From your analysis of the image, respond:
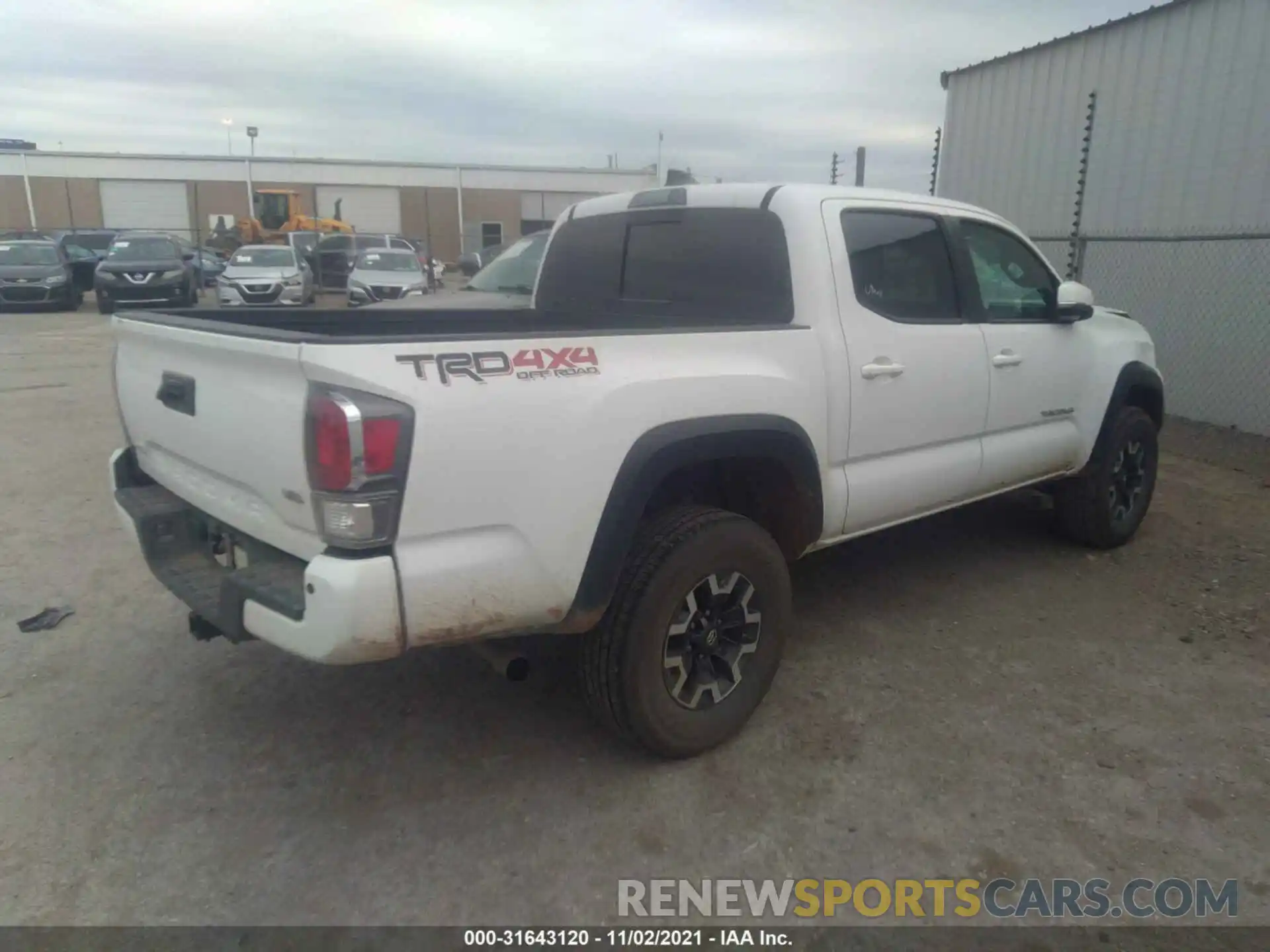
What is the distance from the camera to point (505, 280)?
9594mm

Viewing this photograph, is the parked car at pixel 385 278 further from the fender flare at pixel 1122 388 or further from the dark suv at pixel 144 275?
the fender flare at pixel 1122 388

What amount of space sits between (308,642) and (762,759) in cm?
163

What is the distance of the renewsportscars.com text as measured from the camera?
Result: 252cm

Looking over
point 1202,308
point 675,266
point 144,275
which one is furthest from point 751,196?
point 144,275

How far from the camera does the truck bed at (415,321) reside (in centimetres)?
324

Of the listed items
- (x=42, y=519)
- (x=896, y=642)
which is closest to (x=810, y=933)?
(x=896, y=642)

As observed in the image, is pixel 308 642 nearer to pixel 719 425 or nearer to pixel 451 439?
pixel 451 439

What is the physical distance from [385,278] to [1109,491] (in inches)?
583

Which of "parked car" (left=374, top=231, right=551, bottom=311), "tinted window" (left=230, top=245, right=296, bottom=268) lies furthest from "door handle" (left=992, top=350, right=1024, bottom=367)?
"tinted window" (left=230, top=245, right=296, bottom=268)

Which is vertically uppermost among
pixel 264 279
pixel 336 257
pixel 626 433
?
pixel 626 433

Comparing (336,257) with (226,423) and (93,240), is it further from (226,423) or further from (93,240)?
(226,423)

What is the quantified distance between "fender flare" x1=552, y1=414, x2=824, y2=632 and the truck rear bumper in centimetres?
60

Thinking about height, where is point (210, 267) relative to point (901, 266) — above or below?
below

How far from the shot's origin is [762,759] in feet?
10.5
